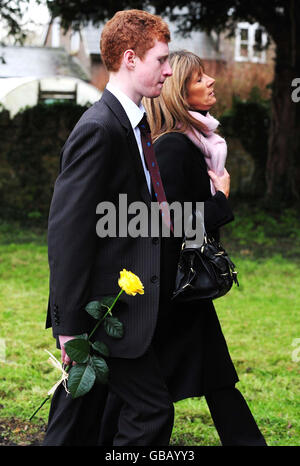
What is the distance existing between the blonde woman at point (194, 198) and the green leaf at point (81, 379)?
0.60m

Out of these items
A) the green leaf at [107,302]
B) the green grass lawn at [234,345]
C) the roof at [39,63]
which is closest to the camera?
the green leaf at [107,302]

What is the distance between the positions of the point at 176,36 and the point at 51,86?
A: 21.0ft

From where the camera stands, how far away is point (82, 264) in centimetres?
247

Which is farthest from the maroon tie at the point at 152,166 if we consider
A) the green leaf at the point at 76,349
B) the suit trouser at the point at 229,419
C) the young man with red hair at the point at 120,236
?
the suit trouser at the point at 229,419

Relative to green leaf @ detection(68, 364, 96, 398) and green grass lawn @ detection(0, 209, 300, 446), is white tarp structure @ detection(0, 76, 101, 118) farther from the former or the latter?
Answer: green leaf @ detection(68, 364, 96, 398)

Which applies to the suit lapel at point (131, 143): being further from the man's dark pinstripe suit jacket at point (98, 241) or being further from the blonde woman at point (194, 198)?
the blonde woman at point (194, 198)

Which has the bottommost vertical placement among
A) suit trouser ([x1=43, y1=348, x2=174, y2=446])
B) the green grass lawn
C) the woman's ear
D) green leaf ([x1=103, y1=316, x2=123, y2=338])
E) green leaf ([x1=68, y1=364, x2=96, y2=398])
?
the green grass lawn

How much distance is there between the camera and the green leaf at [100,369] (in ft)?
8.09

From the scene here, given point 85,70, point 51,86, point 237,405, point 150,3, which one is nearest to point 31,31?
point 150,3

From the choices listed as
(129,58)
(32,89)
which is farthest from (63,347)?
→ (32,89)

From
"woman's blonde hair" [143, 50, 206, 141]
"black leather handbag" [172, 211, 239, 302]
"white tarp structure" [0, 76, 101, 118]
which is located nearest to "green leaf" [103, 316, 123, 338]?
"black leather handbag" [172, 211, 239, 302]

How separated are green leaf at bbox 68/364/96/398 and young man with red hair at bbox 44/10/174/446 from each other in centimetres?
9

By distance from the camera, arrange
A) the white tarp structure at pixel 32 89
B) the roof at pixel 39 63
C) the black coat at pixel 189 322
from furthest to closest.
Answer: the roof at pixel 39 63, the white tarp structure at pixel 32 89, the black coat at pixel 189 322

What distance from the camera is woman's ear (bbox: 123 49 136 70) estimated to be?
2539 millimetres
